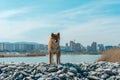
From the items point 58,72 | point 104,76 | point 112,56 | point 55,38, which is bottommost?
point 104,76

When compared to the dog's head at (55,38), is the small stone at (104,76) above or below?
below

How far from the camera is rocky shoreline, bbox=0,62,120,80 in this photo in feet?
31.6

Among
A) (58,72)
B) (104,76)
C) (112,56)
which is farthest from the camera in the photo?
(112,56)

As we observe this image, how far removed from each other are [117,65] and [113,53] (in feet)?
20.5

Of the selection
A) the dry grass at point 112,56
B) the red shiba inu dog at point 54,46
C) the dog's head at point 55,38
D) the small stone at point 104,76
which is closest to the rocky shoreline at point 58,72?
the small stone at point 104,76

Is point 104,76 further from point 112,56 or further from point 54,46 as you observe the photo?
point 112,56

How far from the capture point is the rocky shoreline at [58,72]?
962cm

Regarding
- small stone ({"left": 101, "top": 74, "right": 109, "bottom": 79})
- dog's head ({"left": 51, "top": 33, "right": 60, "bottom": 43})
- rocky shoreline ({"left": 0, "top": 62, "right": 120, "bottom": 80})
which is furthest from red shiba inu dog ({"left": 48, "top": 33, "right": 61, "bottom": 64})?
small stone ({"left": 101, "top": 74, "right": 109, "bottom": 79})

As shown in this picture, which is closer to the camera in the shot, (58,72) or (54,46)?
(58,72)

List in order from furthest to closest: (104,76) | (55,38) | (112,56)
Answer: (112,56)
(55,38)
(104,76)

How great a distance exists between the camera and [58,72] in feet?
32.3

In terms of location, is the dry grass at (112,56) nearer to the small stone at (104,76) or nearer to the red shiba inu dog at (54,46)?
the red shiba inu dog at (54,46)

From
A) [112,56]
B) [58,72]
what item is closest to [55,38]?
[58,72]

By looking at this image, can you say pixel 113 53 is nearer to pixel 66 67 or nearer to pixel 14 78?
pixel 66 67
